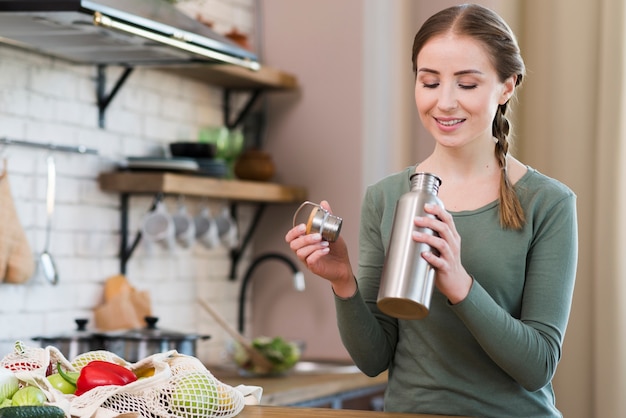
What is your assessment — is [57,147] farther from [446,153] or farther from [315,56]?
[446,153]

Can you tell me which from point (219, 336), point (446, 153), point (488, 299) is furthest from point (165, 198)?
point (488, 299)

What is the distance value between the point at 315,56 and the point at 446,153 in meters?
2.40

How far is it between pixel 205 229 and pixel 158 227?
0.96 feet

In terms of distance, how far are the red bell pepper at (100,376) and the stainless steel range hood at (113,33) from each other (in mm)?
1283

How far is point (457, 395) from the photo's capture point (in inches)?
69.0

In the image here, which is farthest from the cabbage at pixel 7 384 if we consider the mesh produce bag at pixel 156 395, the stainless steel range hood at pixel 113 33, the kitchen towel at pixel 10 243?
the kitchen towel at pixel 10 243

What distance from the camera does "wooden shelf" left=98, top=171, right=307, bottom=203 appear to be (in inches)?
133

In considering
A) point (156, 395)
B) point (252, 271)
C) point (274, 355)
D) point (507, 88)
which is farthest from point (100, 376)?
point (252, 271)

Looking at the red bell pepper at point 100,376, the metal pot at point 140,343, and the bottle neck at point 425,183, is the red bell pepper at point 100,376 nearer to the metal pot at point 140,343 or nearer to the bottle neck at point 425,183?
the bottle neck at point 425,183

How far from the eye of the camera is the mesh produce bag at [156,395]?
1419 mm

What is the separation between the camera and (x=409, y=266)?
57.9 inches

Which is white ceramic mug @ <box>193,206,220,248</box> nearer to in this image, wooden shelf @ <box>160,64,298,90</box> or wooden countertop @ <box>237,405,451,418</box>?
wooden shelf @ <box>160,64,298,90</box>

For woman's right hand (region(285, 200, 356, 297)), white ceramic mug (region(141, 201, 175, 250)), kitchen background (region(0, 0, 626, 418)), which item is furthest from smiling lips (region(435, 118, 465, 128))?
white ceramic mug (region(141, 201, 175, 250))

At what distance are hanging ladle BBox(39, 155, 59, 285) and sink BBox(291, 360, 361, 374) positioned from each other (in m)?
1.01
